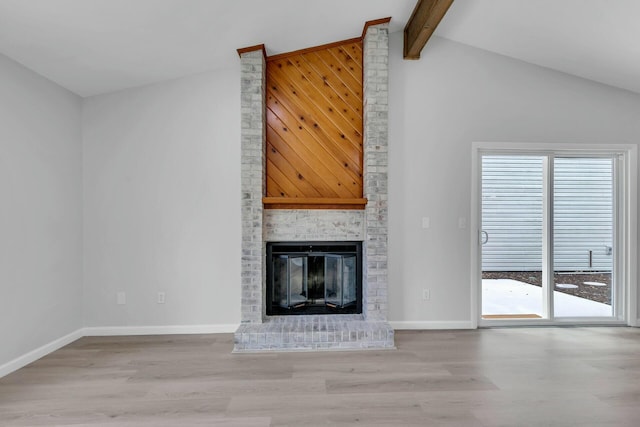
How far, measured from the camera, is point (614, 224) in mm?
3604

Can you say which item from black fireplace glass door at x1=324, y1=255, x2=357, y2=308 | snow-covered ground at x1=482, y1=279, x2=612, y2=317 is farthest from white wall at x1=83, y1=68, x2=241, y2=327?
snow-covered ground at x1=482, y1=279, x2=612, y2=317

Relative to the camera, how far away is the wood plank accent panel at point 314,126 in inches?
130

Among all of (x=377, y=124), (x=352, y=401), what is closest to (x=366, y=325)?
(x=352, y=401)

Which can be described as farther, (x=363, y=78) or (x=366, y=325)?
(x=363, y=78)

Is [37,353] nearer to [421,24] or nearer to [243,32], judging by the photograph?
[243,32]

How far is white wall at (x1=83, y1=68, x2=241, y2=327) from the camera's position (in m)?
3.24

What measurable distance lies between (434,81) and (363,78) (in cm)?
78

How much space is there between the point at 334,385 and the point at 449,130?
106 inches

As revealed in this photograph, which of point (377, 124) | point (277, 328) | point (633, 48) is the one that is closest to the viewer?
point (633, 48)

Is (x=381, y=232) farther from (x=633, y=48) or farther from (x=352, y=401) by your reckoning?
(x=633, y=48)

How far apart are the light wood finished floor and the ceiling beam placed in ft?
9.30

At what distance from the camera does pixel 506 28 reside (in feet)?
10.00

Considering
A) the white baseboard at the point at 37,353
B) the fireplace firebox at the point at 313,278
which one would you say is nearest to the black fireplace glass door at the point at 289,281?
the fireplace firebox at the point at 313,278

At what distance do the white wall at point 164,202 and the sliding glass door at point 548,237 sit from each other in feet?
8.94
